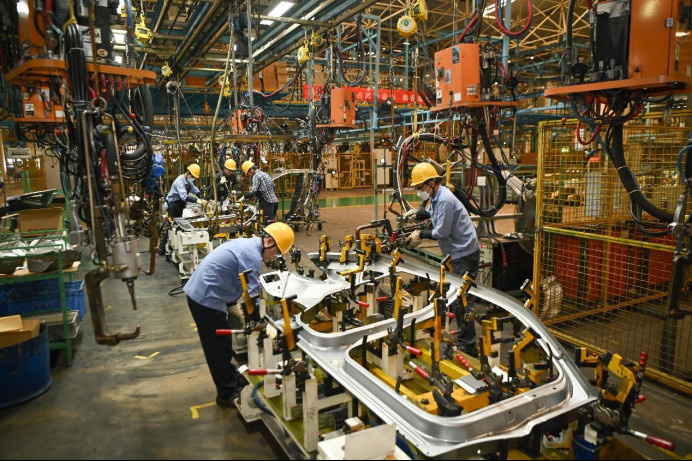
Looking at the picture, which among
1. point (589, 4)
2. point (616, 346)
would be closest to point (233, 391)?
point (616, 346)

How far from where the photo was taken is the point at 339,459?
1.88m

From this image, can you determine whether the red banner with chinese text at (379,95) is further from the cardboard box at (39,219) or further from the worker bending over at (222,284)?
the worker bending over at (222,284)

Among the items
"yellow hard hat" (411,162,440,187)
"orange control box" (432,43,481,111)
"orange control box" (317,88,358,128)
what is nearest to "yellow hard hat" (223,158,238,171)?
"orange control box" (317,88,358,128)

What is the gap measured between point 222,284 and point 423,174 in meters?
2.41

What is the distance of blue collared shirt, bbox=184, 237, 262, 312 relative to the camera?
3.47 metres

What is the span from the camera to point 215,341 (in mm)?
3525

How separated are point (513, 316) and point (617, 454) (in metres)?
1.03

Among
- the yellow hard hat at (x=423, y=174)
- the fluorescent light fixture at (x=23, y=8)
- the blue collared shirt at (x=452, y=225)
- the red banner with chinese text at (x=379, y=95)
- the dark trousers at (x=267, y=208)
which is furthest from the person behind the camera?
the red banner with chinese text at (x=379, y=95)

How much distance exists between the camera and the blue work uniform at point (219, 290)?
348 centimetres

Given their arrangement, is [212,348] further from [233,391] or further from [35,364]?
[35,364]

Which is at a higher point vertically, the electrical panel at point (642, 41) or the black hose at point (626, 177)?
the electrical panel at point (642, 41)

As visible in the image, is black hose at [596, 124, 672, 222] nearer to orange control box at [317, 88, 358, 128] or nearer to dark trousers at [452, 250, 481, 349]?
dark trousers at [452, 250, 481, 349]

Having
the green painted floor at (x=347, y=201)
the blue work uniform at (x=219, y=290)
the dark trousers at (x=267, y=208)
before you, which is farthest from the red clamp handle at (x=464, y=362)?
the green painted floor at (x=347, y=201)

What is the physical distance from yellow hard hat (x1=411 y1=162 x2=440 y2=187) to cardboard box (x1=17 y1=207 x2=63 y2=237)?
492cm
